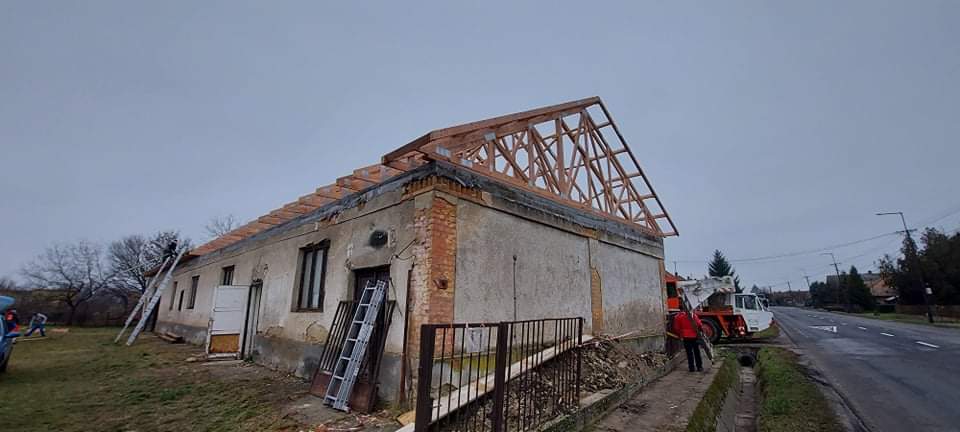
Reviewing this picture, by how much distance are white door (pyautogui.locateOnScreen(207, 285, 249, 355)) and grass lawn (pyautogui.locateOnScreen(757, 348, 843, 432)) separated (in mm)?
11617

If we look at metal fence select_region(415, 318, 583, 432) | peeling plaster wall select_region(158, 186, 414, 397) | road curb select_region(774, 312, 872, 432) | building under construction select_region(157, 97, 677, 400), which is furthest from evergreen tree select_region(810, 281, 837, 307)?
peeling plaster wall select_region(158, 186, 414, 397)

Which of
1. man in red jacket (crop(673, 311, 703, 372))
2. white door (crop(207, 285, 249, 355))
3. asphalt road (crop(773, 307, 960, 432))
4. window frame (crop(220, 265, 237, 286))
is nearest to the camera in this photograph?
asphalt road (crop(773, 307, 960, 432))

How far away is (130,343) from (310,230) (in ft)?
41.2

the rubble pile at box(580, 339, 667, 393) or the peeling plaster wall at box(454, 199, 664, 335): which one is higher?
the peeling plaster wall at box(454, 199, 664, 335)

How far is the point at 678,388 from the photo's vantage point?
750 cm

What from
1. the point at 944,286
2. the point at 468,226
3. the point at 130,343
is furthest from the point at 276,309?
the point at 944,286

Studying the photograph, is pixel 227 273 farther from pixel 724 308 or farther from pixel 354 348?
pixel 724 308

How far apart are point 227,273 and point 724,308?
19.7 metres

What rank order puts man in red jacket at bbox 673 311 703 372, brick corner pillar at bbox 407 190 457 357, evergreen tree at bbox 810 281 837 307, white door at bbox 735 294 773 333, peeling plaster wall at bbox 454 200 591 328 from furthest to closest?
evergreen tree at bbox 810 281 837 307 < white door at bbox 735 294 773 333 < man in red jacket at bbox 673 311 703 372 < peeling plaster wall at bbox 454 200 591 328 < brick corner pillar at bbox 407 190 457 357

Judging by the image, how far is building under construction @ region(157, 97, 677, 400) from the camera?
6004 mm

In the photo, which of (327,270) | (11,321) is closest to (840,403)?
(327,270)

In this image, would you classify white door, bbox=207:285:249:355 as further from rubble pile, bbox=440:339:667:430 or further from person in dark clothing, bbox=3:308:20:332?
rubble pile, bbox=440:339:667:430

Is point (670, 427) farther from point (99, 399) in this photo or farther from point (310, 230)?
point (99, 399)

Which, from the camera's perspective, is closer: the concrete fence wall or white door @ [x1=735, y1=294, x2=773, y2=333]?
white door @ [x1=735, y1=294, x2=773, y2=333]
